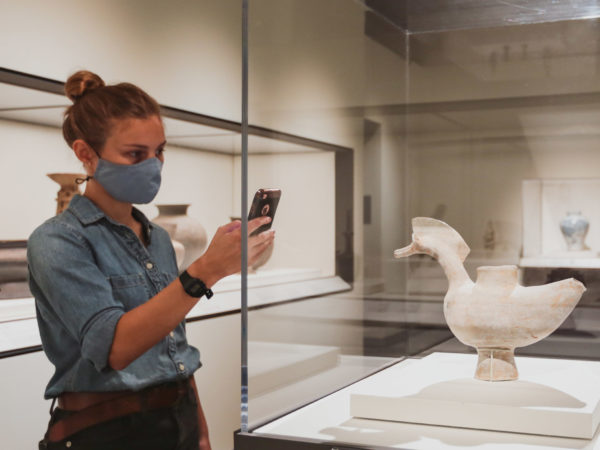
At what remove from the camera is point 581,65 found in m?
1.36

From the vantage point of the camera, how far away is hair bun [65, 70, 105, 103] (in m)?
1.57

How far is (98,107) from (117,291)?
36 cm

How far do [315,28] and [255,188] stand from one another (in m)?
0.34

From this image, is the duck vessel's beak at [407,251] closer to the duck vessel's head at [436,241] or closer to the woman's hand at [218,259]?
the duck vessel's head at [436,241]

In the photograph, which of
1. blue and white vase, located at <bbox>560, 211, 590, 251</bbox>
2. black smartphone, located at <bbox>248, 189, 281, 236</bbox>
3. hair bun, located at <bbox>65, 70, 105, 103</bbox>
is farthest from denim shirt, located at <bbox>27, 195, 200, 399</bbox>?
blue and white vase, located at <bbox>560, 211, 590, 251</bbox>

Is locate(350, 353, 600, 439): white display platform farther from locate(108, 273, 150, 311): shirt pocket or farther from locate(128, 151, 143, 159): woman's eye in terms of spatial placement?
locate(128, 151, 143, 159): woman's eye

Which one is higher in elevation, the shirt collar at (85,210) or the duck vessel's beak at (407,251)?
the shirt collar at (85,210)

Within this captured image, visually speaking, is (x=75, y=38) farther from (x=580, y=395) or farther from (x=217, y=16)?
(x=580, y=395)

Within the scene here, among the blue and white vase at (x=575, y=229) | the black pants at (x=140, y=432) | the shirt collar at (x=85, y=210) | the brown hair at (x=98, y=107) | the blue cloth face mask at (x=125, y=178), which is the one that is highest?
the brown hair at (x=98, y=107)

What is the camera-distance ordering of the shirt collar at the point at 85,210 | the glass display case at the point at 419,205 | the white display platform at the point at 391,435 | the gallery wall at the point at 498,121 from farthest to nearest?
the shirt collar at the point at 85,210 → the gallery wall at the point at 498,121 → the glass display case at the point at 419,205 → the white display platform at the point at 391,435

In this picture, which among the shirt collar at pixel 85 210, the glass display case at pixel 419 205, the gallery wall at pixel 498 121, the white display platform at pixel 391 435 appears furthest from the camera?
the shirt collar at pixel 85 210

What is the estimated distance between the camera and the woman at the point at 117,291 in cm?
138

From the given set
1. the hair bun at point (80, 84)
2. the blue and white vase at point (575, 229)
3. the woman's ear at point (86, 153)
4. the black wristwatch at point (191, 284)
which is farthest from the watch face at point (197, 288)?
the blue and white vase at point (575, 229)

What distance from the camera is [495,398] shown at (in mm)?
1257
